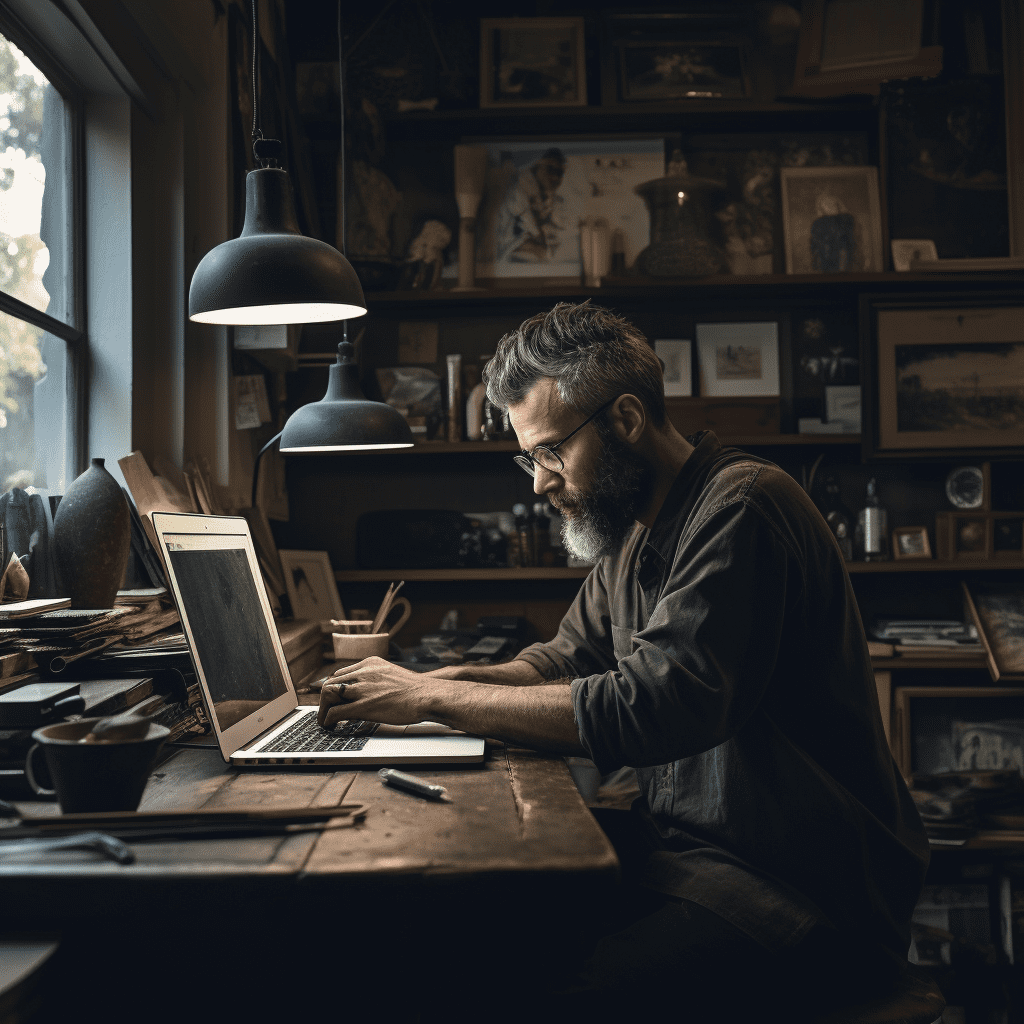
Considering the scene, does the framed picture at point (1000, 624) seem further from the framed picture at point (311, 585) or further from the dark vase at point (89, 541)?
the dark vase at point (89, 541)

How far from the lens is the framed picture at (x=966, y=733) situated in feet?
10.5

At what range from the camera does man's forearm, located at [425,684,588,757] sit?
52.1 inches

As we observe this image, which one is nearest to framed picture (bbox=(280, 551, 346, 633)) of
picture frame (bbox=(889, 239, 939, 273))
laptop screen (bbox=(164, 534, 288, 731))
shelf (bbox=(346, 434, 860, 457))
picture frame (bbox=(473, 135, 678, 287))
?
shelf (bbox=(346, 434, 860, 457))

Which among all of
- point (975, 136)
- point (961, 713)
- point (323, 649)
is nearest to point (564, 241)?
point (975, 136)

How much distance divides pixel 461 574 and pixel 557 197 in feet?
4.78

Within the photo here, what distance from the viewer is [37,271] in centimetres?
196

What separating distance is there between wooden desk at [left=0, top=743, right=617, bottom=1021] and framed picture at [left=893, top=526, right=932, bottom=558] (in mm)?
2372

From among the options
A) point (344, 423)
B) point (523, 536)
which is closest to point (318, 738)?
point (344, 423)

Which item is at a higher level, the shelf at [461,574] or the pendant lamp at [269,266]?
the pendant lamp at [269,266]

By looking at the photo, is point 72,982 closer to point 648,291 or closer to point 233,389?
point 233,389

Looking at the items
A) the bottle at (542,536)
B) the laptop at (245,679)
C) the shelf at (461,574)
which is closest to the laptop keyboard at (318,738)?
the laptop at (245,679)

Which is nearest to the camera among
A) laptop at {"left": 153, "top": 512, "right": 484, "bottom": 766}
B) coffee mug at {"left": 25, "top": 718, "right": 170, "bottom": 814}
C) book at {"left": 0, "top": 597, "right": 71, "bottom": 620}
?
coffee mug at {"left": 25, "top": 718, "right": 170, "bottom": 814}

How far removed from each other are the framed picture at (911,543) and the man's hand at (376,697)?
7.61ft

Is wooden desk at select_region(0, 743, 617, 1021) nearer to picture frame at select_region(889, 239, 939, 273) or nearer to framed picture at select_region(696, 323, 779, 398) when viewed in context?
framed picture at select_region(696, 323, 779, 398)
